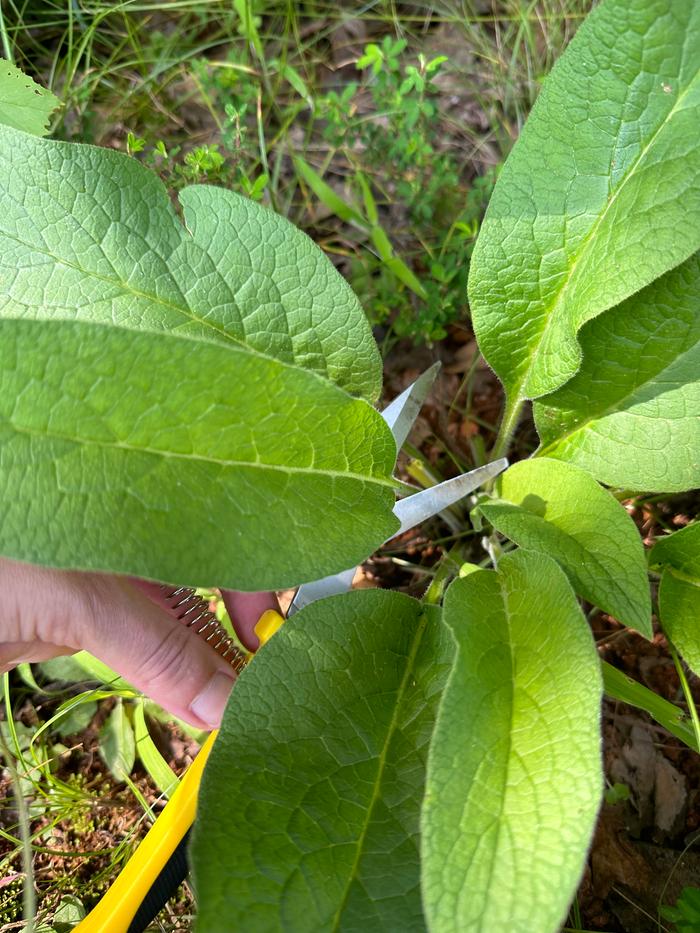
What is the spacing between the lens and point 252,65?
162 centimetres

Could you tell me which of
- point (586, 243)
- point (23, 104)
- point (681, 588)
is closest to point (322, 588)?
point (681, 588)

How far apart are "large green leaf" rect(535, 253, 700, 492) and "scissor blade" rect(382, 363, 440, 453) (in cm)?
18

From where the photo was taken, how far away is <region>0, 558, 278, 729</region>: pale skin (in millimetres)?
831

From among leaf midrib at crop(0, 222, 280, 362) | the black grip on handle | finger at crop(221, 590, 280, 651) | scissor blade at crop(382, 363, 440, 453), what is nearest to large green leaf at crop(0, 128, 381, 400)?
leaf midrib at crop(0, 222, 280, 362)

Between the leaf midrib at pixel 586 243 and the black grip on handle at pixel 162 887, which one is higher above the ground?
the leaf midrib at pixel 586 243

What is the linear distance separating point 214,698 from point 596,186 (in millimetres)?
767

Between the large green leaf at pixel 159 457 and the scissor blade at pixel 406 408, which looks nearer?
the large green leaf at pixel 159 457

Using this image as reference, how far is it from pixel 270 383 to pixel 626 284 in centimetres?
43

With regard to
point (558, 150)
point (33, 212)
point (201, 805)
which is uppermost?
point (33, 212)

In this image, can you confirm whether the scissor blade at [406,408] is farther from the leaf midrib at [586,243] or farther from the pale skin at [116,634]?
the pale skin at [116,634]

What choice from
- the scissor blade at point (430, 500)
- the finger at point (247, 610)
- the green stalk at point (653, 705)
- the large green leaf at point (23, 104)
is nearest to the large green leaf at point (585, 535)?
the scissor blade at point (430, 500)

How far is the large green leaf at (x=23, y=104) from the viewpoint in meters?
1.20

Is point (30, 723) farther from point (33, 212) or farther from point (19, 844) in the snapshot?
point (33, 212)

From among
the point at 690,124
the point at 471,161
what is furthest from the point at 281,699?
the point at 471,161
